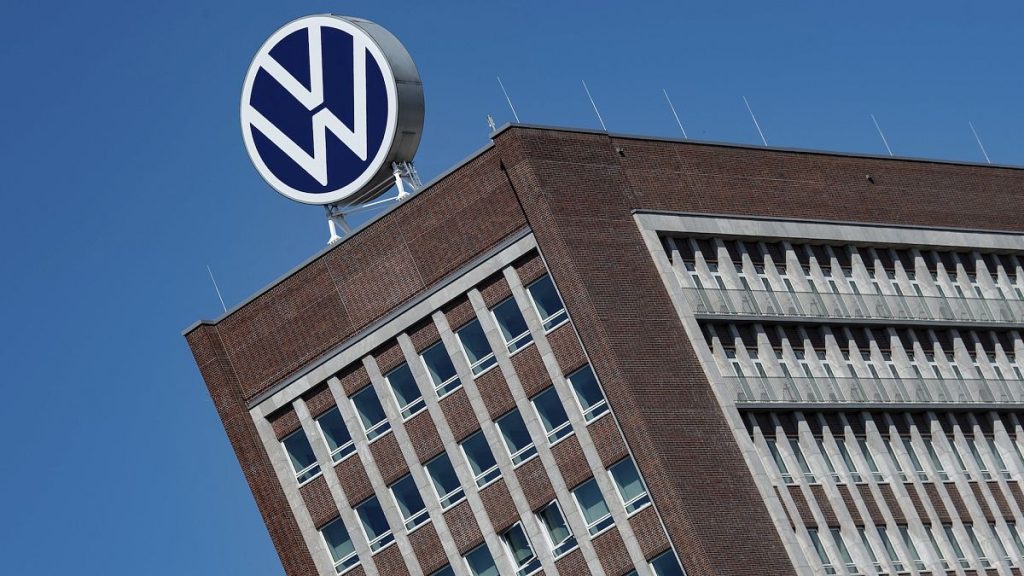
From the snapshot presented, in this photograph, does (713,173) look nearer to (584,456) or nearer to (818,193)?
(818,193)

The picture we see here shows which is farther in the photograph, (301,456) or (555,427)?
(301,456)

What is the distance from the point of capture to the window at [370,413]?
97.0m

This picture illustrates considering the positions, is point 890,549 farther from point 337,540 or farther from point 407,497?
point 337,540

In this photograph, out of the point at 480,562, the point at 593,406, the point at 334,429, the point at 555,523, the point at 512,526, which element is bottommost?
the point at 555,523

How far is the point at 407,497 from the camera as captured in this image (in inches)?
3794

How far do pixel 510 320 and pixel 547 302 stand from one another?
166 cm

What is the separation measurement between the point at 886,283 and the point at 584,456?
2202 cm

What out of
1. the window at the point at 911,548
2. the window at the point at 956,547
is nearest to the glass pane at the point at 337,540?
the window at the point at 911,548

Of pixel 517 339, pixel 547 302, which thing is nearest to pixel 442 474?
pixel 517 339

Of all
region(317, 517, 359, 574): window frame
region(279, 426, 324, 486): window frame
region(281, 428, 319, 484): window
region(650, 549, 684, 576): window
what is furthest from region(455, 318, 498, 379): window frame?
region(650, 549, 684, 576): window

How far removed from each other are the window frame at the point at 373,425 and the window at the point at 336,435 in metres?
0.72

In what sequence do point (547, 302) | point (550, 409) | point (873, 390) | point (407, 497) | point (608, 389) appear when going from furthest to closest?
point (873, 390) < point (407, 497) < point (547, 302) < point (550, 409) < point (608, 389)

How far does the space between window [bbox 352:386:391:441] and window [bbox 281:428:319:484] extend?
2.80m

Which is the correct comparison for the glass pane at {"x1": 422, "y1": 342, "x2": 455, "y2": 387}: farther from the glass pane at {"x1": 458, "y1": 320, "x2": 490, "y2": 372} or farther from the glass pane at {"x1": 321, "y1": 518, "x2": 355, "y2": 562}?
the glass pane at {"x1": 321, "y1": 518, "x2": 355, "y2": 562}
